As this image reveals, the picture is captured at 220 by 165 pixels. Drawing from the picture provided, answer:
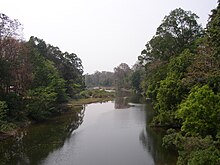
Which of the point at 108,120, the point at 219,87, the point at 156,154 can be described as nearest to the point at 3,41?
the point at 108,120

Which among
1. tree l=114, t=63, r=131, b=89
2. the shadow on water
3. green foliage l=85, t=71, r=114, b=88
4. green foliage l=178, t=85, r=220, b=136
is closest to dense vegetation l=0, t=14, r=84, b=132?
the shadow on water

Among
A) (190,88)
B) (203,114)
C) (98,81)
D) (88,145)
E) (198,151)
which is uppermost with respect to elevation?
(98,81)

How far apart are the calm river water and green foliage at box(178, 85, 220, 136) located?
2.78 meters

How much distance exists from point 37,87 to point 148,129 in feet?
54.9

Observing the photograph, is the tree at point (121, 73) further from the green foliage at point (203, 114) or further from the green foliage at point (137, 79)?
the green foliage at point (203, 114)

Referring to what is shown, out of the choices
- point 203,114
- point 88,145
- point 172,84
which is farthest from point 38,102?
point 203,114

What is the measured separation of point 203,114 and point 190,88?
567cm

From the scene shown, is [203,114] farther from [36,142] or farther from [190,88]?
[36,142]

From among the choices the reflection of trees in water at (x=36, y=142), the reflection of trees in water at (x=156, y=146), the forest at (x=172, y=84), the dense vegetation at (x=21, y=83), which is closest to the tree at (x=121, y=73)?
the forest at (x=172, y=84)

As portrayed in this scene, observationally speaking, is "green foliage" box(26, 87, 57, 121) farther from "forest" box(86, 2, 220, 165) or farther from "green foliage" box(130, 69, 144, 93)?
Answer: "green foliage" box(130, 69, 144, 93)

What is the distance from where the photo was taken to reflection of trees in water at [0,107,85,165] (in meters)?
21.7

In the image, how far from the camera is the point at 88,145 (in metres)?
25.1

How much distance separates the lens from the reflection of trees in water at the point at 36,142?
21.7 m

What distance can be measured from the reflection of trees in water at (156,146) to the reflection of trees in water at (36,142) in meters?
7.15
